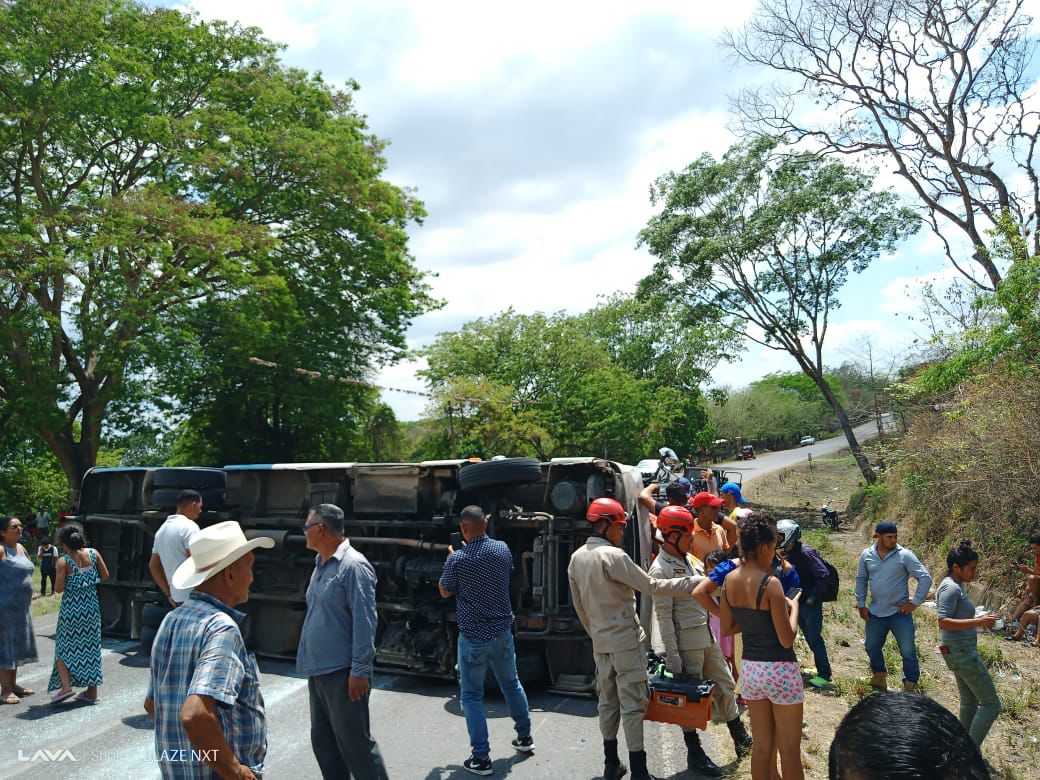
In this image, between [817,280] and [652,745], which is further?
[817,280]

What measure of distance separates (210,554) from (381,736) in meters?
3.67

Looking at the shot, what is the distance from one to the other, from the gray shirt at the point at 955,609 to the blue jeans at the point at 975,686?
40mm

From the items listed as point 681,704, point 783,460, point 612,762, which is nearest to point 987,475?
point 681,704

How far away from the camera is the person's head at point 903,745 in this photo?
1374mm

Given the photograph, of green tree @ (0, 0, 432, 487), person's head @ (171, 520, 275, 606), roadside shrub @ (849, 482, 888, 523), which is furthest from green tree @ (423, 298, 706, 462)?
person's head @ (171, 520, 275, 606)

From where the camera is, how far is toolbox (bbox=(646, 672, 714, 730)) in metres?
4.94

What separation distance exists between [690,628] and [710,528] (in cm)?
141

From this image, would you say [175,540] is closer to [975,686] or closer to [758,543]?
[758,543]

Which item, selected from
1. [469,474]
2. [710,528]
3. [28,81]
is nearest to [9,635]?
[469,474]

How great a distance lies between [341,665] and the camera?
14.1 ft

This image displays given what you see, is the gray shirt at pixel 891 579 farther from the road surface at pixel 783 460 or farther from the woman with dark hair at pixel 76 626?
the road surface at pixel 783 460

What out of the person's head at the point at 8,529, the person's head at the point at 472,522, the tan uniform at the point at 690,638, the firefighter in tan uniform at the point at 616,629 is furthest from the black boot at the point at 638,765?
the person's head at the point at 8,529

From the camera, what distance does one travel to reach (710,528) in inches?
263

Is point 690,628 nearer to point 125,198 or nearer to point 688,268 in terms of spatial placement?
point 125,198
